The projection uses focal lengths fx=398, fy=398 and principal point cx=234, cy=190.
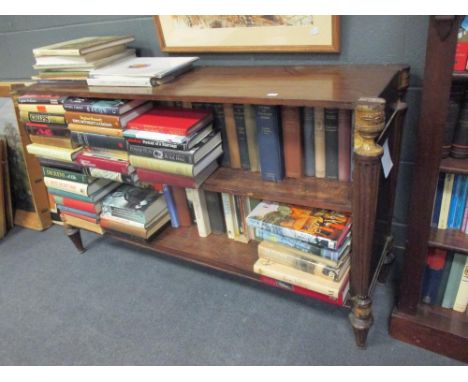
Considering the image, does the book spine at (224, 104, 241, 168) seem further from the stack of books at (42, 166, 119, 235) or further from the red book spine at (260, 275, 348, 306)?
the stack of books at (42, 166, 119, 235)

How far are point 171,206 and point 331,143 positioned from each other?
763 millimetres

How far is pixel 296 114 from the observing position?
1.19 meters

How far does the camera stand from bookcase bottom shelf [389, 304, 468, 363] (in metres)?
1.22

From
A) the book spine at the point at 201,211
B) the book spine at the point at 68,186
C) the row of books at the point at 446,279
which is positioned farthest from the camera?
the book spine at the point at 68,186

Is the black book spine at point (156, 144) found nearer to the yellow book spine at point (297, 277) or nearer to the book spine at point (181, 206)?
the book spine at point (181, 206)

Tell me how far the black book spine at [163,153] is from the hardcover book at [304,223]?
0.94ft

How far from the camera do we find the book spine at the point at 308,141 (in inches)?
47.3

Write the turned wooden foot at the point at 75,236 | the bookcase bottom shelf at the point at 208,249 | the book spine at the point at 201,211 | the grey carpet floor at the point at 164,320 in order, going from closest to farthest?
the grey carpet floor at the point at 164,320
the bookcase bottom shelf at the point at 208,249
the book spine at the point at 201,211
the turned wooden foot at the point at 75,236

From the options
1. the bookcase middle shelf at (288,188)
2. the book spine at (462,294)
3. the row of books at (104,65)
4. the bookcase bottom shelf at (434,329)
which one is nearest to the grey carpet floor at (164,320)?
the bookcase bottom shelf at (434,329)

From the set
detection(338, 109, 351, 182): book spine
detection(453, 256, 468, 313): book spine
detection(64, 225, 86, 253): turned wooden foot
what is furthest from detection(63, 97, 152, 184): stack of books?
detection(453, 256, 468, 313): book spine

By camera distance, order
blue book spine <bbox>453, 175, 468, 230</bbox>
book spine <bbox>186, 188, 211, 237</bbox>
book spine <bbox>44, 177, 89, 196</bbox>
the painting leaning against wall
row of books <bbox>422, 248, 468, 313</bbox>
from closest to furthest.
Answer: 1. blue book spine <bbox>453, 175, 468, 230</bbox>
2. row of books <bbox>422, 248, 468, 313</bbox>
3. book spine <bbox>186, 188, 211, 237</bbox>
4. book spine <bbox>44, 177, 89, 196</bbox>
5. the painting leaning against wall

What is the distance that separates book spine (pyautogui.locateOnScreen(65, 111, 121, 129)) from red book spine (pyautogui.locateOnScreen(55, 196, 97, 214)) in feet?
1.26

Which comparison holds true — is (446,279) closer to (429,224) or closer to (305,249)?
(429,224)

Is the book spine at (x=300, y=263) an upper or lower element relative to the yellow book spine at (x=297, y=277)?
upper
